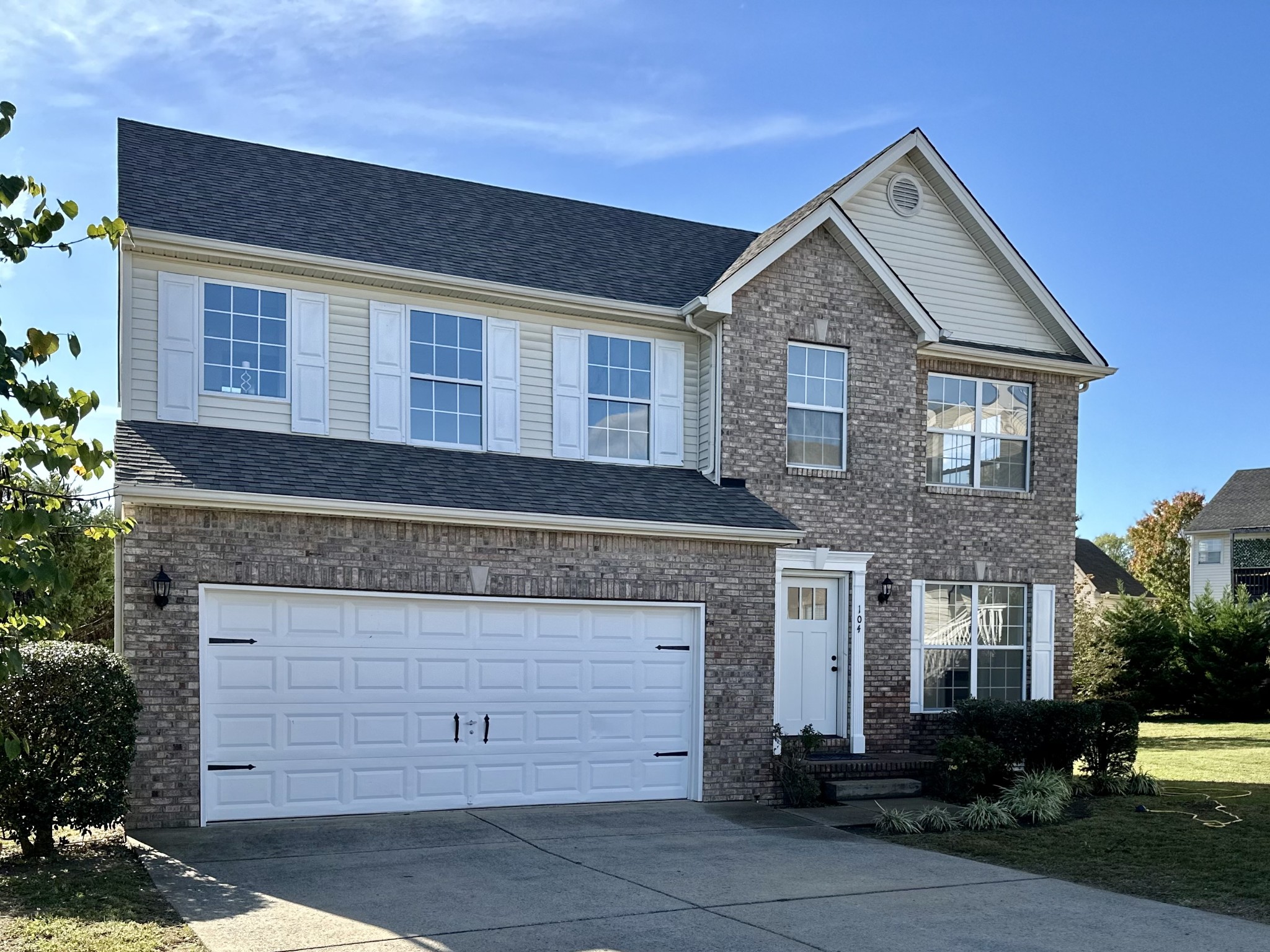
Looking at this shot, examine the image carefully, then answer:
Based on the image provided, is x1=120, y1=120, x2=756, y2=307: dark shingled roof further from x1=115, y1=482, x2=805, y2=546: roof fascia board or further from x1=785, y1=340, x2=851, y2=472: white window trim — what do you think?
x1=115, y1=482, x2=805, y2=546: roof fascia board

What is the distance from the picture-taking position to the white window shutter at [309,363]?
13.4m

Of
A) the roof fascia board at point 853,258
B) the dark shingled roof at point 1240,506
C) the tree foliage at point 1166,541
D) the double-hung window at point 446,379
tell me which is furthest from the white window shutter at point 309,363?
the tree foliage at point 1166,541

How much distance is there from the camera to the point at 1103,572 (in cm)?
4581

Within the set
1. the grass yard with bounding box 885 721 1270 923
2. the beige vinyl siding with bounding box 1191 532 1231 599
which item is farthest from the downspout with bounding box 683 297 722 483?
the beige vinyl siding with bounding box 1191 532 1231 599

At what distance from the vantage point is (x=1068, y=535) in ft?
57.6

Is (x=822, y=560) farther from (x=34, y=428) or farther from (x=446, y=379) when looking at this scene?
(x=34, y=428)

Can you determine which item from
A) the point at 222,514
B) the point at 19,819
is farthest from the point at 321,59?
the point at 19,819

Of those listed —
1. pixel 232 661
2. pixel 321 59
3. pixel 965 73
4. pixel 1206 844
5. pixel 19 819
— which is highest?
pixel 965 73

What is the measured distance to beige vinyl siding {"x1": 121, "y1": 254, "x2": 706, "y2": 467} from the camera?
12.7 meters

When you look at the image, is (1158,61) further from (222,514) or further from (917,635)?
(222,514)

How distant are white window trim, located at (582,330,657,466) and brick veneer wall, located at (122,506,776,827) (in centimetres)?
163

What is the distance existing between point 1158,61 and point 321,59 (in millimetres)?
13854

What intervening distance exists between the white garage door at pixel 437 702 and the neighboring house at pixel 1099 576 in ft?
95.4

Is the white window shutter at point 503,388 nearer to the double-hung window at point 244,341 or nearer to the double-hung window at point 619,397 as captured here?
the double-hung window at point 619,397
